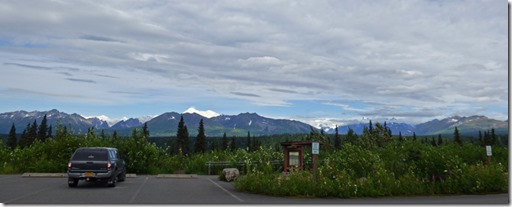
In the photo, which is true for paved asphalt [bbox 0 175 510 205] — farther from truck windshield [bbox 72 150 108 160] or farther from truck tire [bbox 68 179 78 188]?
truck windshield [bbox 72 150 108 160]

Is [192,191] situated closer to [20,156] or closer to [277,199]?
[277,199]

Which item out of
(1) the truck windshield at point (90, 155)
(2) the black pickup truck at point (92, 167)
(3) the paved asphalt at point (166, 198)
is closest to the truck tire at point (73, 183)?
(2) the black pickup truck at point (92, 167)

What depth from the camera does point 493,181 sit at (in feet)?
55.1

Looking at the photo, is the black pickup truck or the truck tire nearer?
the black pickup truck

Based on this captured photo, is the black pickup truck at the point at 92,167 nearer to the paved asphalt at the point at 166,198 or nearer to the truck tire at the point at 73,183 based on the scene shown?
the truck tire at the point at 73,183

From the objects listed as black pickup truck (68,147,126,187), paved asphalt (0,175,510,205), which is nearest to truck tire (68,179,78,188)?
black pickup truck (68,147,126,187)

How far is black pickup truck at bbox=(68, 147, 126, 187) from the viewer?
1822 cm

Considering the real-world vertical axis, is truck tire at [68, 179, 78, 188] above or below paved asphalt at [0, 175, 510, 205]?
above

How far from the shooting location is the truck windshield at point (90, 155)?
18984 mm

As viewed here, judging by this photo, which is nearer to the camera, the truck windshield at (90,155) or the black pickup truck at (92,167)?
the black pickup truck at (92,167)

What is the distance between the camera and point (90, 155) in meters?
19.1

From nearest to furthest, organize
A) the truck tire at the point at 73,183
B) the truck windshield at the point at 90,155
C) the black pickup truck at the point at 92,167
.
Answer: the black pickup truck at the point at 92,167 < the truck tire at the point at 73,183 < the truck windshield at the point at 90,155

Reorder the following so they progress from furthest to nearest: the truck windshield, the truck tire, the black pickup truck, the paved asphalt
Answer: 1. the truck windshield
2. the truck tire
3. the black pickup truck
4. the paved asphalt

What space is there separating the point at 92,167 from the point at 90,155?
2.93 feet
